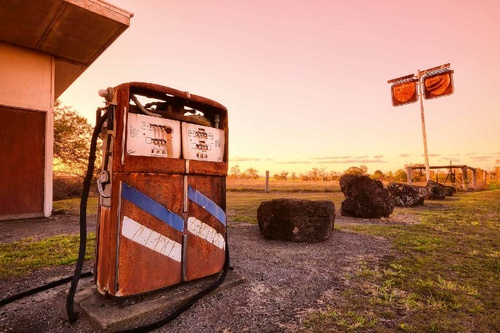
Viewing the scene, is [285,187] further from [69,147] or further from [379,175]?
[379,175]

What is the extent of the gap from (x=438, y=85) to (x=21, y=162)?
22.9 m

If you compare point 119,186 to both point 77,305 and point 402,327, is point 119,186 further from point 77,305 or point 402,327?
point 402,327

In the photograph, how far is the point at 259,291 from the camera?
249 cm

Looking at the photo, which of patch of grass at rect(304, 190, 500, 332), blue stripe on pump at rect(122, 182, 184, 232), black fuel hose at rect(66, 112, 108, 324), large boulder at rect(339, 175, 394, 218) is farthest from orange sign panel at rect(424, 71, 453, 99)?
black fuel hose at rect(66, 112, 108, 324)

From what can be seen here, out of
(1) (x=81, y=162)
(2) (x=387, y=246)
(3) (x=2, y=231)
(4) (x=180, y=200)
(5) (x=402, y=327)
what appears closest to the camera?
(5) (x=402, y=327)

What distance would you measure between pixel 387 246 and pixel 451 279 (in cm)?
137

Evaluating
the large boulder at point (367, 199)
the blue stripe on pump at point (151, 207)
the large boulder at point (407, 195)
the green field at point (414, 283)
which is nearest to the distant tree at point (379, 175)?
the large boulder at point (407, 195)

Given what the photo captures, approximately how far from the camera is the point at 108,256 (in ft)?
6.66

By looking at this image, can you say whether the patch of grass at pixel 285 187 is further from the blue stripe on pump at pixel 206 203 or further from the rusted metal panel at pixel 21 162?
the blue stripe on pump at pixel 206 203

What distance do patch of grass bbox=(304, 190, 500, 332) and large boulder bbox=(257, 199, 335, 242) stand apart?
1.10 meters

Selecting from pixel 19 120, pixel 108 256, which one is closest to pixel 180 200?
pixel 108 256

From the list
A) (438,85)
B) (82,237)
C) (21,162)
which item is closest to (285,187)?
(438,85)

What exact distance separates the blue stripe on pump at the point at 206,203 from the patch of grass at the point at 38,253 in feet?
6.69

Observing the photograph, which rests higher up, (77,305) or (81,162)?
(81,162)
